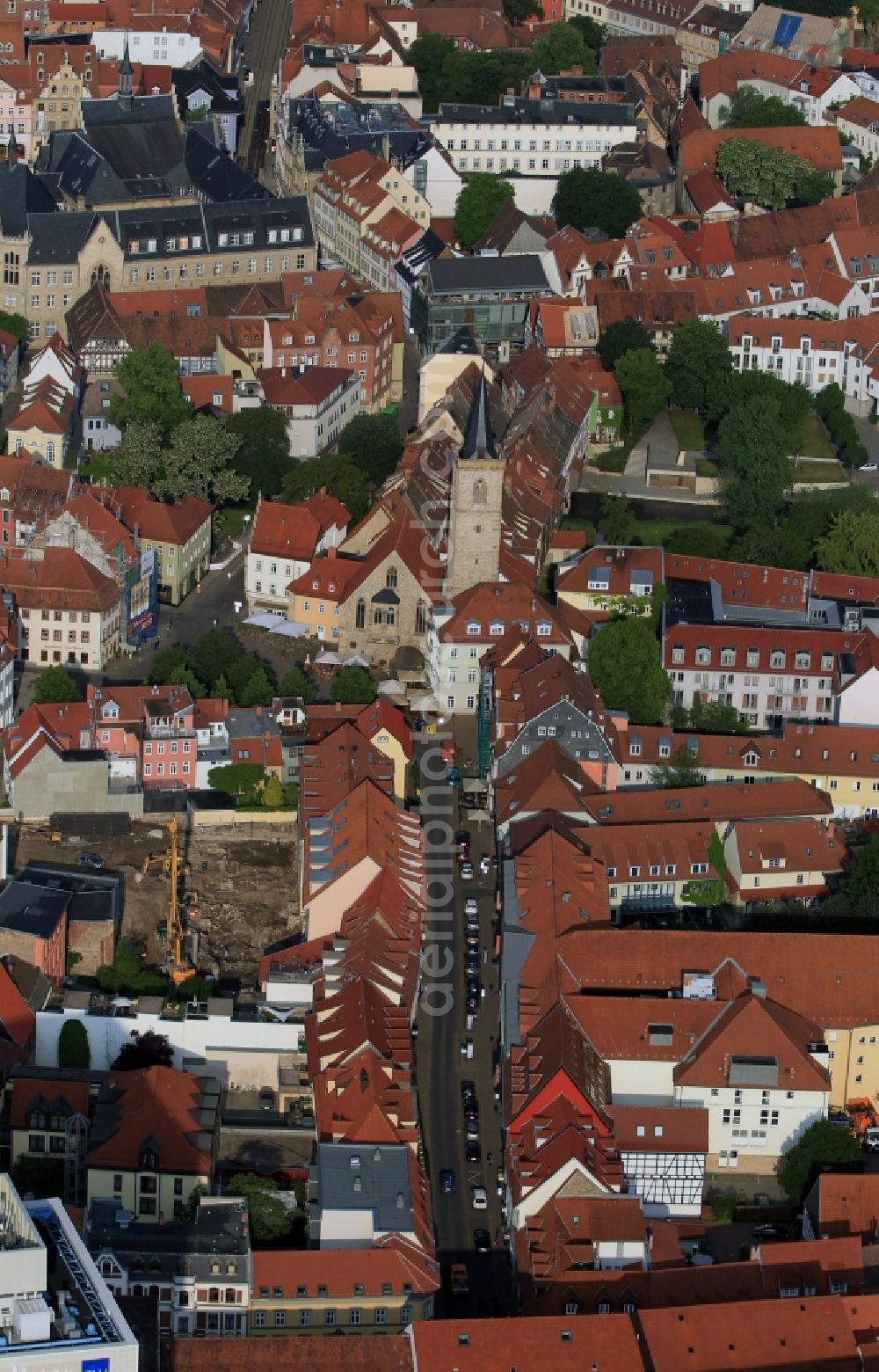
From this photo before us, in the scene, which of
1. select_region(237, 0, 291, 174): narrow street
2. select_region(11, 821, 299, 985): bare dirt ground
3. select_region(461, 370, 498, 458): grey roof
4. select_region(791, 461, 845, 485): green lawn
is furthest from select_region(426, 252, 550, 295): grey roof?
select_region(11, 821, 299, 985): bare dirt ground

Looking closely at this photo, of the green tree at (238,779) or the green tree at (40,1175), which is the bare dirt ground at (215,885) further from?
the green tree at (40,1175)

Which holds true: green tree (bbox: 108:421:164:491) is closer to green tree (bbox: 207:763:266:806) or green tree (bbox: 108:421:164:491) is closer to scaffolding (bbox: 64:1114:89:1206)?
green tree (bbox: 207:763:266:806)

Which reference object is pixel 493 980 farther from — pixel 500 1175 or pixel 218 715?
pixel 218 715

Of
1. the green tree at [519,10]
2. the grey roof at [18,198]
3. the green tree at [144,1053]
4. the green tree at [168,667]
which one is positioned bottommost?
the green tree at [144,1053]

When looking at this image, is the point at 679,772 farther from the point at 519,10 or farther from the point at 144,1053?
the point at 519,10

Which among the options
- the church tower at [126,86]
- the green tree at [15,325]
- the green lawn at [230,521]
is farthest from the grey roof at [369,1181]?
the church tower at [126,86]

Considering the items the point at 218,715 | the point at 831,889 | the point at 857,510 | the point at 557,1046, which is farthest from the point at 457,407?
the point at 557,1046

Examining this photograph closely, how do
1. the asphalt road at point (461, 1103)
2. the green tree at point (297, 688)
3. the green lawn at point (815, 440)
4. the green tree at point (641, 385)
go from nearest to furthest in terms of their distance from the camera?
1. the asphalt road at point (461, 1103)
2. the green tree at point (297, 688)
3. the green tree at point (641, 385)
4. the green lawn at point (815, 440)

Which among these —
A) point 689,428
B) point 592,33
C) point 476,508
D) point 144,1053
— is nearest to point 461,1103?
point 144,1053
